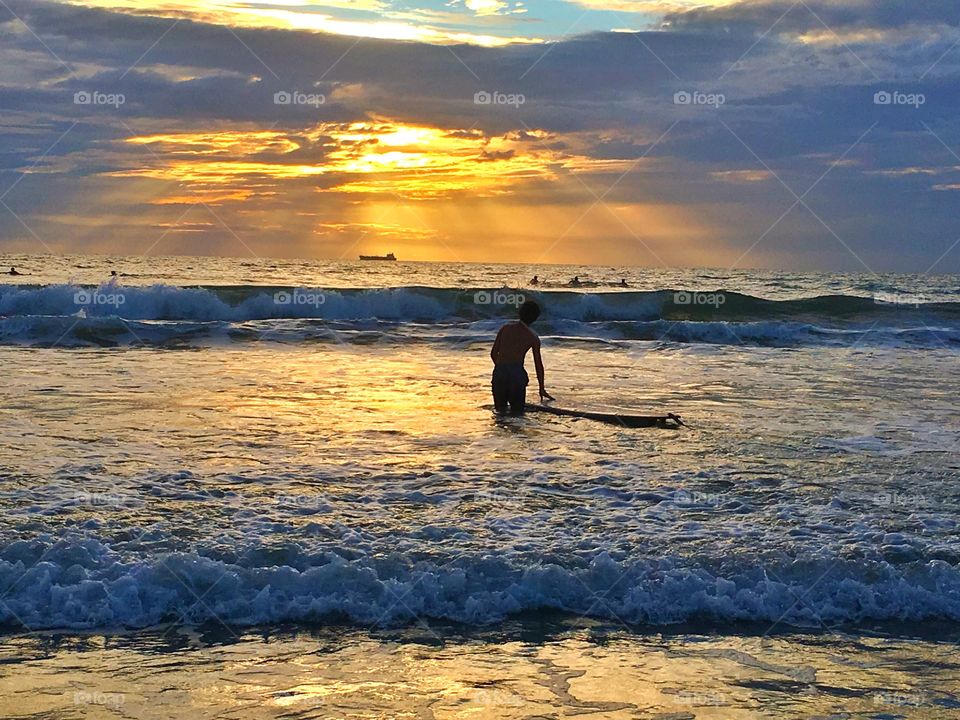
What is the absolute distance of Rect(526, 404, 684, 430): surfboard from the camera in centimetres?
1198

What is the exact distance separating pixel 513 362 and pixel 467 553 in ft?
20.8

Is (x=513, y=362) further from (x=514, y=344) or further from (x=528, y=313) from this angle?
(x=528, y=313)

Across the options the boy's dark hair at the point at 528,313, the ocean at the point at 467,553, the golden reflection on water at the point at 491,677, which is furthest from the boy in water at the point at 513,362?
the golden reflection on water at the point at 491,677

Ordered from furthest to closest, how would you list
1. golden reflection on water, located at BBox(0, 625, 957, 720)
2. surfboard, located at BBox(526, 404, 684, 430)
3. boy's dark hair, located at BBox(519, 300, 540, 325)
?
boy's dark hair, located at BBox(519, 300, 540, 325), surfboard, located at BBox(526, 404, 684, 430), golden reflection on water, located at BBox(0, 625, 957, 720)

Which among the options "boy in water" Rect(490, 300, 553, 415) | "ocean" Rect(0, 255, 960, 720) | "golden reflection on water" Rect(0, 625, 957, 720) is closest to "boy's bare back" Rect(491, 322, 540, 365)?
"boy in water" Rect(490, 300, 553, 415)

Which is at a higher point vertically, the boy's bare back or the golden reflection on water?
the boy's bare back

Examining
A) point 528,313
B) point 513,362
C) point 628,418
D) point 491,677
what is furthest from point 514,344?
point 491,677

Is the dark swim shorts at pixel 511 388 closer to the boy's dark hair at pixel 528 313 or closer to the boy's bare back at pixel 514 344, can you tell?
the boy's bare back at pixel 514 344

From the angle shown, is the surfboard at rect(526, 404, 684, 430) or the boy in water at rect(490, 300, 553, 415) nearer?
the surfboard at rect(526, 404, 684, 430)

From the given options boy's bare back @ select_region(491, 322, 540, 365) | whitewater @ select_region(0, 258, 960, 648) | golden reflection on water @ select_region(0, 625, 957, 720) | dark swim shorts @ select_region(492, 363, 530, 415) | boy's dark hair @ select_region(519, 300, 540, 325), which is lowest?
golden reflection on water @ select_region(0, 625, 957, 720)

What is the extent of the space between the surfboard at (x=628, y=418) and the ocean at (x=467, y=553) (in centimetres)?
25

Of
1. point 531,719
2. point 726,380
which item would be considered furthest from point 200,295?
point 531,719

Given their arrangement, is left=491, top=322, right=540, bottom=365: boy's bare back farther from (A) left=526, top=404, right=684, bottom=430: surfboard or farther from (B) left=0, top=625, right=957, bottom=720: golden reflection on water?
(B) left=0, top=625, right=957, bottom=720: golden reflection on water

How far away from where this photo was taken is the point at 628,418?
40.1ft
